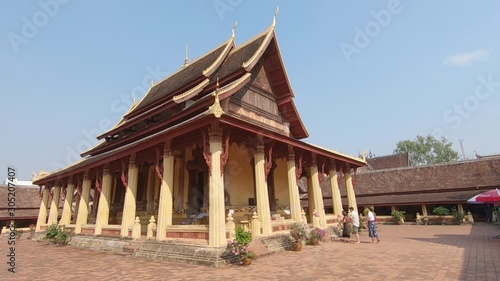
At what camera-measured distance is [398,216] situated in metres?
22.1

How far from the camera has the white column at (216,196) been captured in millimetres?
7977

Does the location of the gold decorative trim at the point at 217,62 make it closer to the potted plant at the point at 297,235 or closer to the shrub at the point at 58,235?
the potted plant at the point at 297,235

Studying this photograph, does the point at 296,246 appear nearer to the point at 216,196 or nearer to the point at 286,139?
the point at 216,196

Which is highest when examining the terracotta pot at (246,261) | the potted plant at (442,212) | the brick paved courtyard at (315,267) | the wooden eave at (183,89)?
the wooden eave at (183,89)

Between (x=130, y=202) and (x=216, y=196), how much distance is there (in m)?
4.92

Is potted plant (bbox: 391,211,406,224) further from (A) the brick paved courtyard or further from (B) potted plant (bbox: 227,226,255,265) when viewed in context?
(B) potted plant (bbox: 227,226,255,265)

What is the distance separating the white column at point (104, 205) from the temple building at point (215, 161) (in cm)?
4

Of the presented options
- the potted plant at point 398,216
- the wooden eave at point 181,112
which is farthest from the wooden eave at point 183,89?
the potted plant at point 398,216

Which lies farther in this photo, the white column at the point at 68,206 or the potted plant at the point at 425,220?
the potted plant at the point at 425,220

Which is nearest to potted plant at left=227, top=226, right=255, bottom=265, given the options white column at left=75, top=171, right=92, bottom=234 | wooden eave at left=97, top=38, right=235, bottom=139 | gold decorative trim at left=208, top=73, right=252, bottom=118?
gold decorative trim at left=208, top=73, right=252, bottom=118

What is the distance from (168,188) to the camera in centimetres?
970

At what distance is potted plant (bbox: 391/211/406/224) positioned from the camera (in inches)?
868

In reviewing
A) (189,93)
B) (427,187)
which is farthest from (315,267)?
(427,187)

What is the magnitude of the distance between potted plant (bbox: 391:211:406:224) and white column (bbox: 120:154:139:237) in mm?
19446
